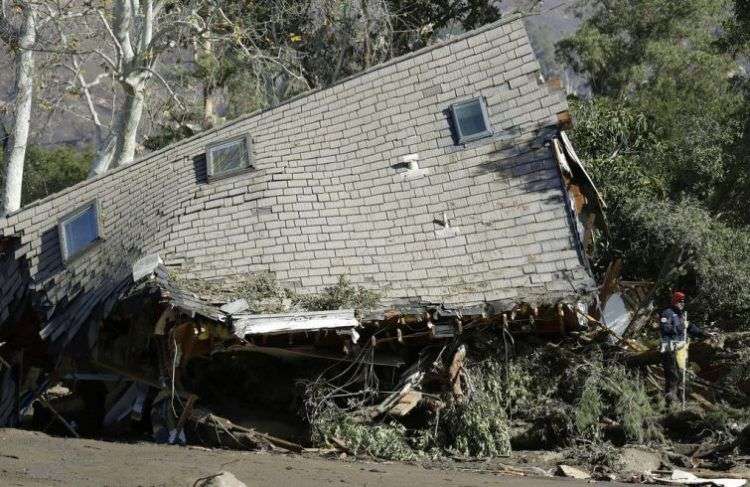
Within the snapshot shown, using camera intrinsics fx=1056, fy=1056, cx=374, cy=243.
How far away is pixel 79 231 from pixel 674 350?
955cm

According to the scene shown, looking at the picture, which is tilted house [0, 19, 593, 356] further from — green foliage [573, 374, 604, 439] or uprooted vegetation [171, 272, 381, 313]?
green foliage [573, 374, 604, 439]

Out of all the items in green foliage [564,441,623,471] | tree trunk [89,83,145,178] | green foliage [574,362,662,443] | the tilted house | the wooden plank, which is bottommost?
green foliage [564,441,623,471]

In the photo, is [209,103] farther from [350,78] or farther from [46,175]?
[350,78]

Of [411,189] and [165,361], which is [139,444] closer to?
[165,361]

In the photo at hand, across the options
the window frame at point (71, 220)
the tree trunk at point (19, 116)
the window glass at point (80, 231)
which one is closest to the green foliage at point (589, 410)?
the window frame at point (71, 220)

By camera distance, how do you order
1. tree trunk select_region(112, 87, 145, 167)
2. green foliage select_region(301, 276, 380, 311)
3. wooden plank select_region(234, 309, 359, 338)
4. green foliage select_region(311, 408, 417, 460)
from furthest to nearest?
tree trunk select_region(112, 87, 145, 167), green foliage select_region(301, 276, 380, 311), green foliage select_region(311, 408, 417, 460), wooden plank select_region(234, 309, 359, 338)

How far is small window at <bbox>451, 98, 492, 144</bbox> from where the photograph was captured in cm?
1644

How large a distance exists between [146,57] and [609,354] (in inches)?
484

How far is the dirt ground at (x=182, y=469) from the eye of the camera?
10164mm

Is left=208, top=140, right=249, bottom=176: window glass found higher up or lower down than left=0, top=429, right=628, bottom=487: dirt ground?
higher up

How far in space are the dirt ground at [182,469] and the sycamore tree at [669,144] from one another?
806 centimetres

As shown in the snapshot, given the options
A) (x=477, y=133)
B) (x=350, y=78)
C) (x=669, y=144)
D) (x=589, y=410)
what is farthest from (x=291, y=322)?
(x=669, y=144)

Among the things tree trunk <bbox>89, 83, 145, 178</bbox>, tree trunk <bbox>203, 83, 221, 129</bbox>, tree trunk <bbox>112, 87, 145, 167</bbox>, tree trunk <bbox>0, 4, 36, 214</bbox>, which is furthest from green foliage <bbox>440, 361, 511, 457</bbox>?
tree trunk <bbox>203, 83, 221, 129</bbox>

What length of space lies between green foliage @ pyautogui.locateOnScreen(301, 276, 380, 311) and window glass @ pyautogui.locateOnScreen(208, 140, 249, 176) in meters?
3.09
